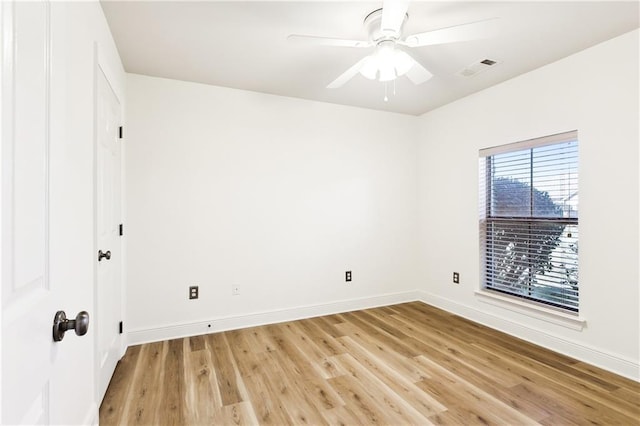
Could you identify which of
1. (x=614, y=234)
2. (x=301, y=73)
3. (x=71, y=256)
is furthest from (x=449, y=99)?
(x=71, y=256)

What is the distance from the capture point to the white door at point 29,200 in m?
0.54

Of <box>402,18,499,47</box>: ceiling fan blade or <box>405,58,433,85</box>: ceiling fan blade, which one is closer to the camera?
<box>402,18,499,47</box>: ceiling fan blade

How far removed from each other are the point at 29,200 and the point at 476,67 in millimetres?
3163

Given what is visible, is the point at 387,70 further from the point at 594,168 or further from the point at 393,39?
the point at 594,168

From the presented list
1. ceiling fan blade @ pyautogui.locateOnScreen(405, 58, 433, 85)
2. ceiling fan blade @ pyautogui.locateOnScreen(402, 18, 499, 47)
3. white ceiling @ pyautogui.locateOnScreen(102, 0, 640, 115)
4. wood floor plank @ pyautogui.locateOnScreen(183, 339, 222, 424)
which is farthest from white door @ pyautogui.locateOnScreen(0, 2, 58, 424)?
ceiling fan blade @ pyautogui.locateOnScreen(405, 58, 433, 85)

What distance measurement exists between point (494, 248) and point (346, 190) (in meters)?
1.73

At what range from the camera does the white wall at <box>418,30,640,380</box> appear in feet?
7.43

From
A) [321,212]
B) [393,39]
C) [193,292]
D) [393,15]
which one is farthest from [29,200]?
[321,212]

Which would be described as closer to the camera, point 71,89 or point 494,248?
point 71,89

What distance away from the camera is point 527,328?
2900 millimetres

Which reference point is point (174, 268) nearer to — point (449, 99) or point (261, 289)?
point (261, 289)

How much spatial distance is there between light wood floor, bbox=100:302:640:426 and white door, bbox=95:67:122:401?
230 millimetres

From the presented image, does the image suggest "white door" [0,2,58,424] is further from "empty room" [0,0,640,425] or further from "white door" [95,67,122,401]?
"white door" [95,67,122,401]

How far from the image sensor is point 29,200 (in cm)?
64
